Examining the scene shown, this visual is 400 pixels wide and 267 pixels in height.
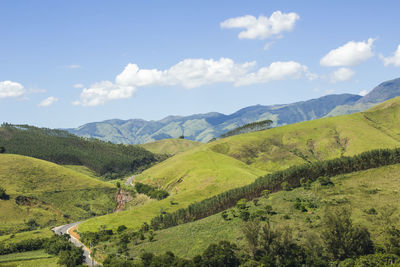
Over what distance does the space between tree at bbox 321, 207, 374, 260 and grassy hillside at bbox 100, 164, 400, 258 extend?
704cm

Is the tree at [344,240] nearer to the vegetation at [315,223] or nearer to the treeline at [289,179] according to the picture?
the vegetation at [315,223]

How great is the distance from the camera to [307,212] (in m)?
112

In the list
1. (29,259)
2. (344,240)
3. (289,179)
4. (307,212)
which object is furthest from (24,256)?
(289,179)

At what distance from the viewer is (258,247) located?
90.9 m

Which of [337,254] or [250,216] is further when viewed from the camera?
[250,216]

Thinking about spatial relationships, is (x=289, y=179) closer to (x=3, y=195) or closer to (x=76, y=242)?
(x=76, y=242)

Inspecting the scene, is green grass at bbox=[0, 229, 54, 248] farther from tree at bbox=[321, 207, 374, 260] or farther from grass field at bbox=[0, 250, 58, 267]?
tree at bbox=[321, 207, 374, 260]

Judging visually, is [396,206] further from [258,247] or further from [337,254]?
[258,247]

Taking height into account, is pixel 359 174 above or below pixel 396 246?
above

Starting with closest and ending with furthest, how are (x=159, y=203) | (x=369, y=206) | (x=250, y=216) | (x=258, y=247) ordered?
1. (x=258, y=247)
2. (x=369, y=206)
3. (x=250, y=216)
4. (x=159, y=203)

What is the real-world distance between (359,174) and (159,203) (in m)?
107

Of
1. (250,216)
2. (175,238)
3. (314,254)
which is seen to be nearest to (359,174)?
(250,216)

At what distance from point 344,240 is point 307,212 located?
90.9ft

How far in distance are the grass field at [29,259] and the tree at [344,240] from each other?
89.6 meters
